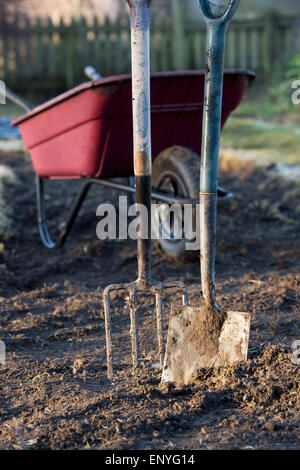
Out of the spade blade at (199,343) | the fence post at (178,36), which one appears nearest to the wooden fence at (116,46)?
the fence post at (178,36)

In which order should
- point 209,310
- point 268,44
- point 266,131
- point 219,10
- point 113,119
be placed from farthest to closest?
point 268,44, point 266,131, point 113,119, point 209,310, point 219,10

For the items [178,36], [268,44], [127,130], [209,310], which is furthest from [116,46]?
[209,310]

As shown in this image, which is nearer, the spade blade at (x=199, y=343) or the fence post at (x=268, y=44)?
the spade blade at (x=199, y=343)

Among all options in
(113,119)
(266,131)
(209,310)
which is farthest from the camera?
(266,131)

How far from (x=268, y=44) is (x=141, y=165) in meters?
8.24

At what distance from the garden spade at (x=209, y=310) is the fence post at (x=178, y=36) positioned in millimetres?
8043

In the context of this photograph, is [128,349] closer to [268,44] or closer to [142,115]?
[142,115]

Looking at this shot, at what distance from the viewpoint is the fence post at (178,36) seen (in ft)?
31.7

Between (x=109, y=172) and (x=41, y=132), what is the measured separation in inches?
22.9

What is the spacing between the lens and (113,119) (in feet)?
10.5

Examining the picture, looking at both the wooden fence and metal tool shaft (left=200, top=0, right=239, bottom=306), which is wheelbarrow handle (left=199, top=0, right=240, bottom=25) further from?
the wooden fence

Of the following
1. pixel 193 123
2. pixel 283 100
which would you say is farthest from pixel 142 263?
pixel 283 100

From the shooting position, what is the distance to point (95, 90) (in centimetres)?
309

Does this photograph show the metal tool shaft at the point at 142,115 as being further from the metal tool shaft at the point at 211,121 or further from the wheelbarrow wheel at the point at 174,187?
the wheelbarrow wheel at the point at 174,187
